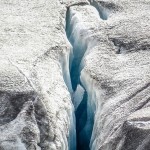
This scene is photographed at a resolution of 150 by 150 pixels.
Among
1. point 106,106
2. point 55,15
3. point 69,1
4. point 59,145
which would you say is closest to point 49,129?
point 59,145

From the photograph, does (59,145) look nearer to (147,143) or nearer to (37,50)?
(147,143)

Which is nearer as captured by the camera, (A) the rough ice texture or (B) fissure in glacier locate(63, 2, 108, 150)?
(A) the rough ice texture

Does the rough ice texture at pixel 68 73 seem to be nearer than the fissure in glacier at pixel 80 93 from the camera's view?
Yes

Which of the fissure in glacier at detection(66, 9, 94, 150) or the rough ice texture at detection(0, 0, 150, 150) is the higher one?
the rough ice texture at detection(0, 0, 150, 150)

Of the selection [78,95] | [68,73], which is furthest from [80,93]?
[68,73]

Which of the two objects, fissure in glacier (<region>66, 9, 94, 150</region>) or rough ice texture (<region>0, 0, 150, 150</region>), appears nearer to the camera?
rough ice texture (<region>0, 0, 150, 150</region>)

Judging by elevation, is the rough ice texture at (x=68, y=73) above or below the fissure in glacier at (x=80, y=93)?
above

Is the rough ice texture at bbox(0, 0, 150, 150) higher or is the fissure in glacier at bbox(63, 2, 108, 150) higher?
the rough ice texture at bbox(0, 0, 150, 150)

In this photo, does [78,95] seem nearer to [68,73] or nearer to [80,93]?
[80,93]
